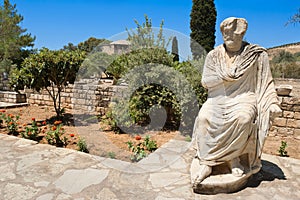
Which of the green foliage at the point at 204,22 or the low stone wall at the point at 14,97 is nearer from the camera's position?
the low stone wall at the point at 14,97

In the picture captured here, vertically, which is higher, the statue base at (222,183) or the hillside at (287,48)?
the hillside at (287,48)

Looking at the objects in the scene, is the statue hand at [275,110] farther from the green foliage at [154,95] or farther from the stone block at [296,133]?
the stone block at [296,133]

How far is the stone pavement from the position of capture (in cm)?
241

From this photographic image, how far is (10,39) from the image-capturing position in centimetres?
1138

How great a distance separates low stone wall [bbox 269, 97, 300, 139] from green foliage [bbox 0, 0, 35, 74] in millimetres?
10577

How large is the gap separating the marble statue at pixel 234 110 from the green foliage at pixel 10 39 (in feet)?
34.8

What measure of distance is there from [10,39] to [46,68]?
751 centimetres

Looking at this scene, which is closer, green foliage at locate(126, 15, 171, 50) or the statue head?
the statue head

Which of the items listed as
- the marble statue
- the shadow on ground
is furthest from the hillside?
the marble statue

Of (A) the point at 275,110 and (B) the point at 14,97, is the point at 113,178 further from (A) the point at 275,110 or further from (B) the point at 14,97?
(B) the point at 14,97

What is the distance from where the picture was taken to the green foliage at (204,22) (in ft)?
38.0

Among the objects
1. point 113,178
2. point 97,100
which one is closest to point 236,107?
point 113,178

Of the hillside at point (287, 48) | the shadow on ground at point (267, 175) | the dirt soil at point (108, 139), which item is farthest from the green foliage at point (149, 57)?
the hillside at point (287, 48)

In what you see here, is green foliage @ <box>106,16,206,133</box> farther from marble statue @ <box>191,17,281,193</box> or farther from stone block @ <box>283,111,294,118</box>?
marble statue @ <box>191,17,281,193</box>
